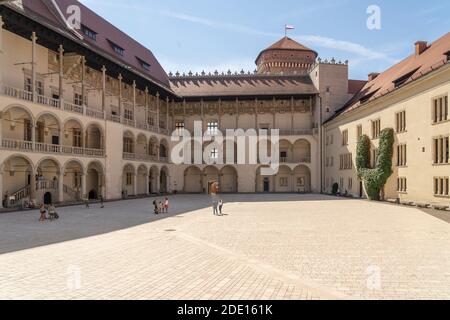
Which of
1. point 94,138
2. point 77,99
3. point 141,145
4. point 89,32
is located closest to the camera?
point 77,99

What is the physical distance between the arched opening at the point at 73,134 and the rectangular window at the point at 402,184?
95.7 ft

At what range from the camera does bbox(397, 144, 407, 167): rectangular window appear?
107ft

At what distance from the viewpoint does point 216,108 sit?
56.6m

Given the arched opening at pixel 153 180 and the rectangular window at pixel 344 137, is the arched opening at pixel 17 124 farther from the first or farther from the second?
the rectangular window at pixel 344 137

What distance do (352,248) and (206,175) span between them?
4527 centimetres

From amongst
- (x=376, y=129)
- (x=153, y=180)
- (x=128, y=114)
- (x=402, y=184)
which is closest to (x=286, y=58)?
(x=376, y=129)

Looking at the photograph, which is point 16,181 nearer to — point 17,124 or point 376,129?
point 17,124

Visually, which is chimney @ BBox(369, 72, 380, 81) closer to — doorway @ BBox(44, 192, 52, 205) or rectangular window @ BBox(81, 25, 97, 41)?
rectangular window @ BBox(81, 25, 97, 41)

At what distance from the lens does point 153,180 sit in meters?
50.8

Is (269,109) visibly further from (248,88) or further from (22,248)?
(22,248)

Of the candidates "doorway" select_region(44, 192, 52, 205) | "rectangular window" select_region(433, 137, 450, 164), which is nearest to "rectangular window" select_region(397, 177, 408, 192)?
"rectangular window" select_region(433, 137, 450, 164)

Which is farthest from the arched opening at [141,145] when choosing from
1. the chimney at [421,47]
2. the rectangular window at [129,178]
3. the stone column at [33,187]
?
the chimney at [421,47]

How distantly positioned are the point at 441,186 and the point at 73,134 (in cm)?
3216
